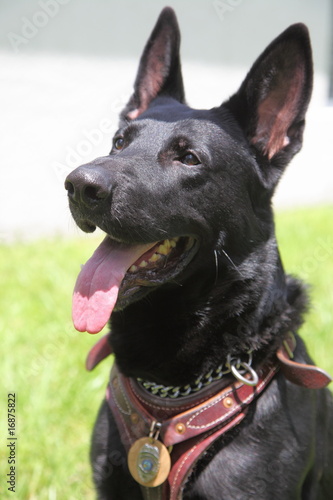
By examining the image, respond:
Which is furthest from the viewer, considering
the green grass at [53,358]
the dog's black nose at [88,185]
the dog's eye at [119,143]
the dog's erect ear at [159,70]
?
the green grass at [53,358]

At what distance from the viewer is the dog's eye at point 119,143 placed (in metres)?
2.16

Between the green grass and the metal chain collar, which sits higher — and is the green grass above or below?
below

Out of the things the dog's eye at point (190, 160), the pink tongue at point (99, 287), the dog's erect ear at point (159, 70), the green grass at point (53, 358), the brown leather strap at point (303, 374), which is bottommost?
the green grass at point (53, 358)

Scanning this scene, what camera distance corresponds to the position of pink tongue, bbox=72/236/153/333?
176 centimetres

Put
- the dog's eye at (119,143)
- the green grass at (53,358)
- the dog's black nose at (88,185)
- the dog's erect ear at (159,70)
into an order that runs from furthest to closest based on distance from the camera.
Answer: the green grass at (53,358)
the dog's erect ear at (159,70)
the dog's eye at (119,143)
the dog's black nose at (88,185)

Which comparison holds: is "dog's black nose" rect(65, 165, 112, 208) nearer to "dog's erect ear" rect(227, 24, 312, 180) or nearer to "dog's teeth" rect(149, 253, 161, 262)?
"dog's teeth" rect(149, 253, 161, 262)

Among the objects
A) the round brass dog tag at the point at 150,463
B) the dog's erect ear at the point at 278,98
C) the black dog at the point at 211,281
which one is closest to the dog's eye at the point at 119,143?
the black dog at the point at 211,281

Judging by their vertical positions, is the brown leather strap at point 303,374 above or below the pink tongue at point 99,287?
below

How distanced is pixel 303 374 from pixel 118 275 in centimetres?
68

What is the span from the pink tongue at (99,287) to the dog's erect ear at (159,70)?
85 centimetres

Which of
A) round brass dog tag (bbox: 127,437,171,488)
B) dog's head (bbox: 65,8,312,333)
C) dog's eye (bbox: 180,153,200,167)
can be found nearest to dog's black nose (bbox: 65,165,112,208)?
dog's head (bbox: 65,8,312,333)

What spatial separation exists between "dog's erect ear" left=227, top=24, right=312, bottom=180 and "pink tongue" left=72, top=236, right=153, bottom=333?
66 centimetres

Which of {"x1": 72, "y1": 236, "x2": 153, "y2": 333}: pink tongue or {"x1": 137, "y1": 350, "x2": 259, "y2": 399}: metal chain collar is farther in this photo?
{"x1": 137, "y1": 350, "x2": 259, "y2": 399}: metal chain collar

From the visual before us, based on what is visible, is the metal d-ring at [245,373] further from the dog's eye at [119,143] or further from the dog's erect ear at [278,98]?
the dog's eye at [119,143]
